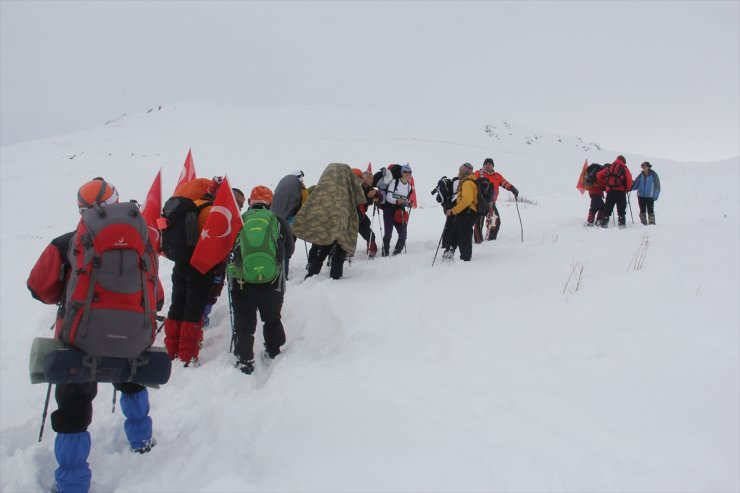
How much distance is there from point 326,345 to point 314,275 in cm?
229

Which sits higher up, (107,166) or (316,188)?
(107,166)

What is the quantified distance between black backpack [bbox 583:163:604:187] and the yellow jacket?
4.66m

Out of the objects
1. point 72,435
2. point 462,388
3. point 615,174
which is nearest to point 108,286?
point 72,435

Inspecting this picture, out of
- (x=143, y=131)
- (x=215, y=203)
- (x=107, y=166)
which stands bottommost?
(x=215, y=203)

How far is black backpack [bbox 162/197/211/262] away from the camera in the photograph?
460 centimetres

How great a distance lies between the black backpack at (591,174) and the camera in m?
10.5

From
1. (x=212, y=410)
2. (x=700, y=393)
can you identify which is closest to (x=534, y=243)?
(x=700, y=393)

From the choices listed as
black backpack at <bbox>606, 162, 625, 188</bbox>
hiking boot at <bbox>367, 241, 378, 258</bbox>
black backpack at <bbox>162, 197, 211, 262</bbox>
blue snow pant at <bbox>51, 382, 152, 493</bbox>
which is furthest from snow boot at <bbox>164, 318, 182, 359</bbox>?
black backpack at <bbox>606, 162, 625, 188</bbox>

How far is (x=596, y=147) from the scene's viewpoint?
4772cm

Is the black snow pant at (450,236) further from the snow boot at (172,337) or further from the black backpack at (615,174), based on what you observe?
the black backpack at (615,174)

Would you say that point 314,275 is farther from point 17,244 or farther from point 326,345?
point 17,244

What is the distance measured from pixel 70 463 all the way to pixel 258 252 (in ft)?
6.79

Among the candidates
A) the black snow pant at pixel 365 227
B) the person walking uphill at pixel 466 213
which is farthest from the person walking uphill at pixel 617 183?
the black snow pant at pixel 365 227

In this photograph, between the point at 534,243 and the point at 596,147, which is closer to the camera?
the point at 534,243
